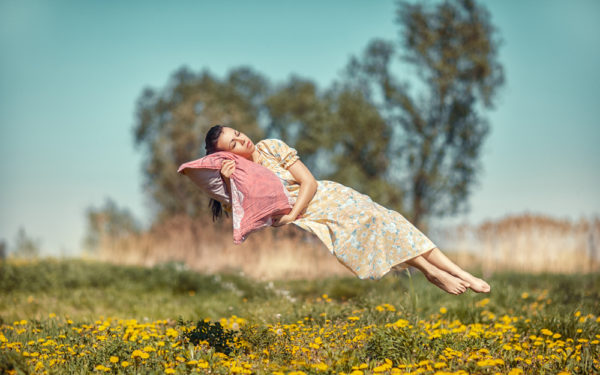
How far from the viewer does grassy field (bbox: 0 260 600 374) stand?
13.6 ft

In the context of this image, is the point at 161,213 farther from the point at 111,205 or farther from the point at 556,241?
the point at 556,241

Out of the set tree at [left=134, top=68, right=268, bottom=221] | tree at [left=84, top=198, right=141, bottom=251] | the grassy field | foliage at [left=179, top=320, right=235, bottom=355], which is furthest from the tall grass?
foliage at [left=179, top=320, right=235, bottom=355]

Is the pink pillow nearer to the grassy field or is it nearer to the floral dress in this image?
the floral dress

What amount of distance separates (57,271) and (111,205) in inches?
256

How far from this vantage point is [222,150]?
470 cm

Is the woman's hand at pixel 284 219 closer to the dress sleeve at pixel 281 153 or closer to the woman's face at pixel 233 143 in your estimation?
the dress sleeve at pixel 281 153

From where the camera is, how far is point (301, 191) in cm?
459

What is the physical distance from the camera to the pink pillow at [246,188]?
452 centimetres

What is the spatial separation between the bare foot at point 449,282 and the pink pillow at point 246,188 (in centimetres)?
134

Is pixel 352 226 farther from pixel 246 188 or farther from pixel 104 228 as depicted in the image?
pixel 104 228

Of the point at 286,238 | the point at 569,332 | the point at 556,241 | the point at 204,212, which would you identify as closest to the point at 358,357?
the point at 569,332

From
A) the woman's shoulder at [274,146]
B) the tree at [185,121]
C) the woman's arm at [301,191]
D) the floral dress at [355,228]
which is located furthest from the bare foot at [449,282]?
the tree at [185,121]

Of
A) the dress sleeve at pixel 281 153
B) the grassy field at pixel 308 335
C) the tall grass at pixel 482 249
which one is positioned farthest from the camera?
the tall grass at pixel 482 249

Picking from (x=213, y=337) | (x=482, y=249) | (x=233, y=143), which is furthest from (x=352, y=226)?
(x=482, y=249)
